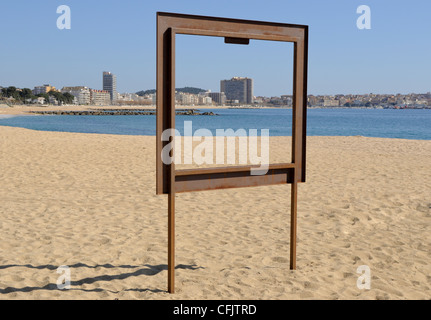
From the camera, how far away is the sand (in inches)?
159

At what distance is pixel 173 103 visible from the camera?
356cm

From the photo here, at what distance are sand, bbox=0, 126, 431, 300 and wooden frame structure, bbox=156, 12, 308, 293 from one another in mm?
493

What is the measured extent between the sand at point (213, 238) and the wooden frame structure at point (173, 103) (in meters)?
0.49

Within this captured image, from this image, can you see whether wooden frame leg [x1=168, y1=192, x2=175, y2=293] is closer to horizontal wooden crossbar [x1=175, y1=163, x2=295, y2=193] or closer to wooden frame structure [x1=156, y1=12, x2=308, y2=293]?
wooden frame structure [x1=156, y1=12, x2=308, y2=293]

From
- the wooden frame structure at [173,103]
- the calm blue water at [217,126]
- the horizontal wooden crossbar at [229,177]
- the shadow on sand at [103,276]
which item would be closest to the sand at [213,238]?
the shadow on sand at [103,276]

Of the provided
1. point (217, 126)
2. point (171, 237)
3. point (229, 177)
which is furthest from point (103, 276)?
point (217, 126)

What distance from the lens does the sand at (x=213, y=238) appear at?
405 centimetres

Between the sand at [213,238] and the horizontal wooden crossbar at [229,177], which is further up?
the horizontal wooden crossbar at [229,177]

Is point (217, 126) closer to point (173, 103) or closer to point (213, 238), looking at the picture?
point (213, 238)

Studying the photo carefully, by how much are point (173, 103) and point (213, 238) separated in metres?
2.42

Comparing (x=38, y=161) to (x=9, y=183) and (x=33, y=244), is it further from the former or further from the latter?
(x=33, y=244)

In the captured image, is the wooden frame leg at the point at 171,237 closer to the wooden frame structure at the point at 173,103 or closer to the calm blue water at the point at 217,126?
the wooden frame structure at the point at 173,103

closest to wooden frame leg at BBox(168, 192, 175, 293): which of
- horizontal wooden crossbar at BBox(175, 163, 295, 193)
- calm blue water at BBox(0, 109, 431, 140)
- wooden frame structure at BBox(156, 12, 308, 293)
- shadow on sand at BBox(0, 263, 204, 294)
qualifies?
wooden frame structure at BBox(156, 12, 308, 293)
